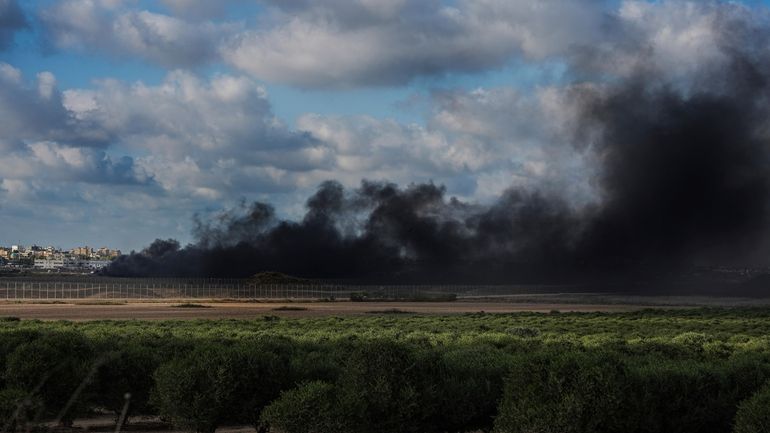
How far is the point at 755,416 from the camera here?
10539 millimetres

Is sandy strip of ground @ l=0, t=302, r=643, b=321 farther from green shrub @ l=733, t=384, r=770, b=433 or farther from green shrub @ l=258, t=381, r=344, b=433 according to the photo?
green shrub @ l=733, t=384, r=770, b=433

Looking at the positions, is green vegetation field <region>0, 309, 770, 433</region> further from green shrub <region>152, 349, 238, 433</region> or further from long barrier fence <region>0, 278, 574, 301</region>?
long barrier fence <region>0, 278, 574, 301</region>

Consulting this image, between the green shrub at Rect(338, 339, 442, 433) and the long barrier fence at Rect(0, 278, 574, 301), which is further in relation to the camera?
the long barrier fence at Rect(0, 278, 574, 301)

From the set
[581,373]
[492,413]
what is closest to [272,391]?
[492,413]

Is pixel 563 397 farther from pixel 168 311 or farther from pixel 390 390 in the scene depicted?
pixel 168 311

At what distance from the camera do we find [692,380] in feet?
44.4

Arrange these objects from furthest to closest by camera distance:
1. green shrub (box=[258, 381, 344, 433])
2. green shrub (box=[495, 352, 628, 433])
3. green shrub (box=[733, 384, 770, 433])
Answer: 1. green shrub (box=[258, 381, 344, 433])
2. green shrub (box=[495, 352, 628, 433])
3. green shrub (box=[733, 384, 770, 433])

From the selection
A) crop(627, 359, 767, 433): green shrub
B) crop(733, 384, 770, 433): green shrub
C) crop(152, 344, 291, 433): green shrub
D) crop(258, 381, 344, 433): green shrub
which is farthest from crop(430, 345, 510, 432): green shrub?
crop(733, 384, 770, 433): green shrub

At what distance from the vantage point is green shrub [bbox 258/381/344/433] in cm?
1160

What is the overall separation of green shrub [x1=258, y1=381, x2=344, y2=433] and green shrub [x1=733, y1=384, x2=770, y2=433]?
5.44 metres

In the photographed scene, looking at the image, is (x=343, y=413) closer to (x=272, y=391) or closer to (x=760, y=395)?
(x=272, y=391)

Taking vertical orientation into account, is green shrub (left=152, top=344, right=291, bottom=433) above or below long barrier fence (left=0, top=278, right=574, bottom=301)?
above

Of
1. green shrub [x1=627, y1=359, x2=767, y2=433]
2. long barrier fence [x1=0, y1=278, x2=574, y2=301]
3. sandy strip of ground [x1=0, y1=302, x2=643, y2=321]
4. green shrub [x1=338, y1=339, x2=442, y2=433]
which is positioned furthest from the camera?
long barrier fence [x1=0, y1=278, x2=574, y2=301]

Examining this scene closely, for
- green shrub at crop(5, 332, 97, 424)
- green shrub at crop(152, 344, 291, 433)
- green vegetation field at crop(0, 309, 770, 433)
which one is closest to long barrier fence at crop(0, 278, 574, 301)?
green shrub at crop(5, 332, 97, 424)
